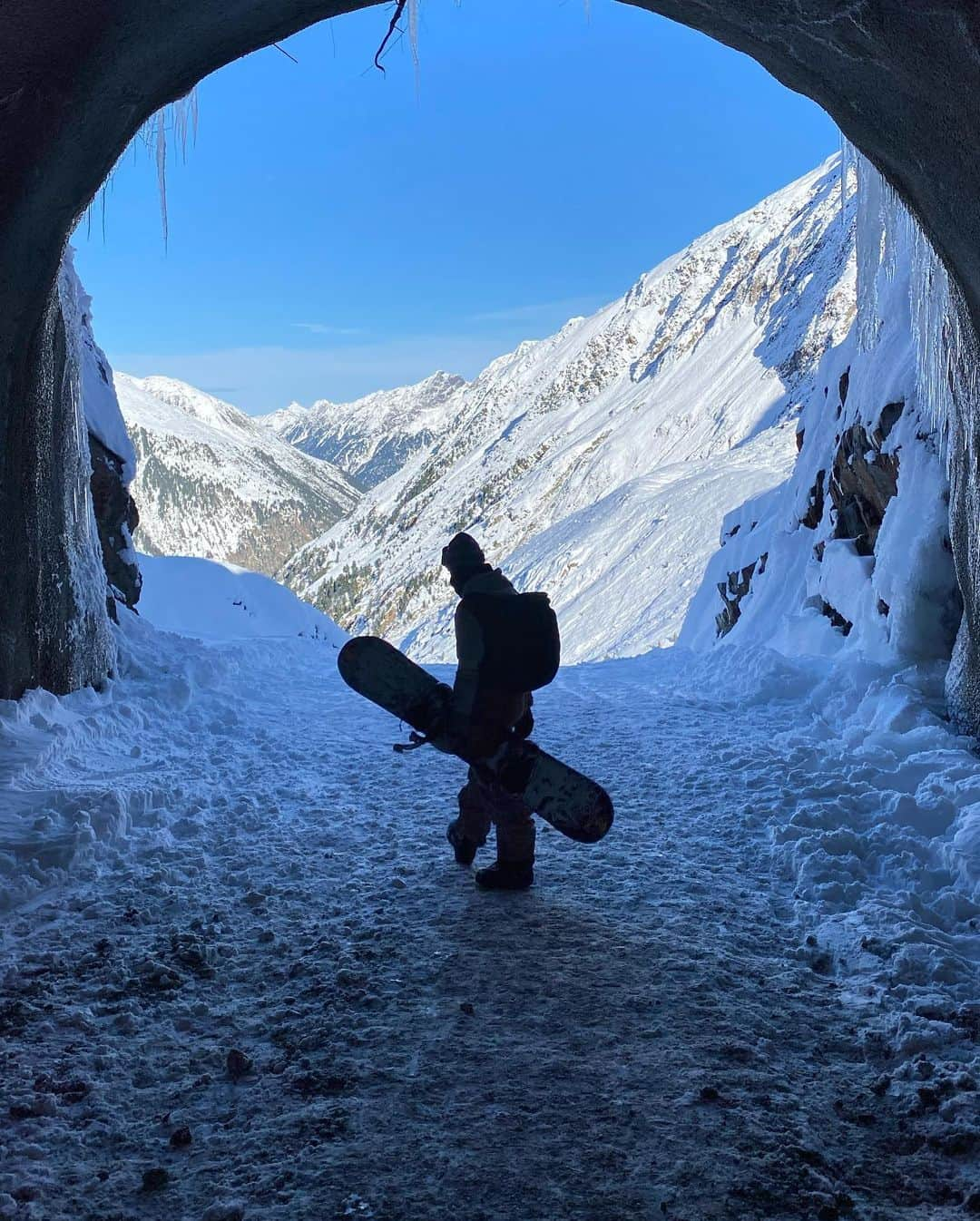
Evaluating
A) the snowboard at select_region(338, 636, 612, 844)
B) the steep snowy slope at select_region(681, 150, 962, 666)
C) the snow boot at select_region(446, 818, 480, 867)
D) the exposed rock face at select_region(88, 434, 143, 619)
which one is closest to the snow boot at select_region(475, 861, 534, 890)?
the snow boot at select_region(446, 818, 480, 867)

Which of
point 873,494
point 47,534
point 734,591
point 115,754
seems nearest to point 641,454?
point 734,591

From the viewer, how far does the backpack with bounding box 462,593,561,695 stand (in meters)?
4.20

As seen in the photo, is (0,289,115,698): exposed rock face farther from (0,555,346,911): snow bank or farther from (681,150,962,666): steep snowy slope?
(681,150,962,666): steep snowy slope

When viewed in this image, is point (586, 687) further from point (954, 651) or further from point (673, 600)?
point (673, 600)

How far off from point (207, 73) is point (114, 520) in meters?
8.32

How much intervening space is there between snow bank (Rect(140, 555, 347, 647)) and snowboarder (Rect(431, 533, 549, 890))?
11.4 metres

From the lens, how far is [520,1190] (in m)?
2.43

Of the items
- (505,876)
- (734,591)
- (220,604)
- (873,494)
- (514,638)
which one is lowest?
(505,876)

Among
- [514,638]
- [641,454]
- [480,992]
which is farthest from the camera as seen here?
[641,454]

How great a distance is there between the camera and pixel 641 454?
125062 mm

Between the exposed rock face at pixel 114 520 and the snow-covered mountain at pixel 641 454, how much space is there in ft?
80.0

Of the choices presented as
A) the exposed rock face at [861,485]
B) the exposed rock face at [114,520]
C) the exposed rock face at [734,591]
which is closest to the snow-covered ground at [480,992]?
the exposed rock face at [861,485]

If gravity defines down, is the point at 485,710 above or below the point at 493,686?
below

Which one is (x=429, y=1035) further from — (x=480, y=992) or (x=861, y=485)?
(x=861, y=485)
